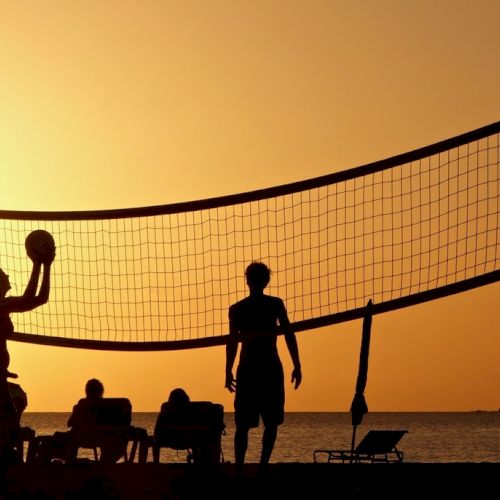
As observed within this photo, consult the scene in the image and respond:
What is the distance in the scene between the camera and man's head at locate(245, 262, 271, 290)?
9836 millimetres

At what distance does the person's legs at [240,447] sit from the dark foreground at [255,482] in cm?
8

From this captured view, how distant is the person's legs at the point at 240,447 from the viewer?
9711 mm

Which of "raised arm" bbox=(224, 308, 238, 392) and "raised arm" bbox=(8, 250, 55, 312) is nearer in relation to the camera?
"raised arm" bbox=(8, 250, 55, 312)

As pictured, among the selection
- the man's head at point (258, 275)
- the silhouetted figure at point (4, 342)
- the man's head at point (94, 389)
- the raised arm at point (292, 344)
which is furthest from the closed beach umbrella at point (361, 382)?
the man's head at point (94, 389)

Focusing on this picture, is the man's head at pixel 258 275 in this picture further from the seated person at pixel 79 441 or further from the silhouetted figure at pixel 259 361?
the seated person at pixel 79 441

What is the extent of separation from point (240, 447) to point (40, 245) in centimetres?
207

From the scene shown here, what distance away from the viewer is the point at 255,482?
30.6 feet

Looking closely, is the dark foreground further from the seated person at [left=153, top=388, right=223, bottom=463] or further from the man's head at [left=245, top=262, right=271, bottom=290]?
the seated person at [left=153, top=388, right=223, bottom=463]

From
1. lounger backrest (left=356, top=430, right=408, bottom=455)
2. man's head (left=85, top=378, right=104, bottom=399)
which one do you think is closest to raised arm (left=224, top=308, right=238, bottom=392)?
man's head (left=85, top=378, right=104, bottom=399)

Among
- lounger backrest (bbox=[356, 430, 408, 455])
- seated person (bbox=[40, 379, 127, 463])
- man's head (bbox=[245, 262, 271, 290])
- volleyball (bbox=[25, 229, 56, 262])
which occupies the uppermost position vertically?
lounger backrest (bbox=[356, 430, 408, 455])

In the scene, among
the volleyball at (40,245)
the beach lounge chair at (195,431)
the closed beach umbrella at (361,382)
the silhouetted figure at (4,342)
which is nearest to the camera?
the silhouetted figure at (4,342)

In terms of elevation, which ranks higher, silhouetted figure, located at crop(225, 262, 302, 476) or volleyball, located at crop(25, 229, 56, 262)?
volleyball, located at crop(25, 229, 56, 262)

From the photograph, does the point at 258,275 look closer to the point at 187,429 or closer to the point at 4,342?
the point at 4,342

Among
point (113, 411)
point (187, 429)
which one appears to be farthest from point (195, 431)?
point (113, 411)
